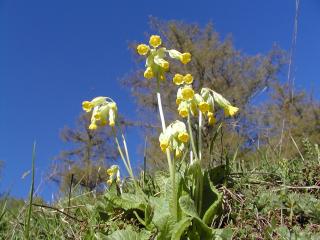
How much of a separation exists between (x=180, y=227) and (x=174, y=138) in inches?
14.4

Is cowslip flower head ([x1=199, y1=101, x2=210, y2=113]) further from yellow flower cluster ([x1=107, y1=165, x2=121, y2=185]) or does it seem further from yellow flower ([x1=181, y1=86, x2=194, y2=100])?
yellow flower cluster ([x1=107, y1=165, x2=121, y2=185])

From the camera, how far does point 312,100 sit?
20.2 metres

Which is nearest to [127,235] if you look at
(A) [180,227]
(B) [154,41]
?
(A) [180,227]

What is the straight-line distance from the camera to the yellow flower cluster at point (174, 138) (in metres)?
2.01

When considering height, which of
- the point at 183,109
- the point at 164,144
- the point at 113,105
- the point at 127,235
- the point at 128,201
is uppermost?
the point at 113,105

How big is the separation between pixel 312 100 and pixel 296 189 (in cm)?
1860

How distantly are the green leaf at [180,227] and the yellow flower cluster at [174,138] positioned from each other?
28cm

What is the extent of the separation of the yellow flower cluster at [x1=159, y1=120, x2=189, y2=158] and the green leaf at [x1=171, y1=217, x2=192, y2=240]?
277mm

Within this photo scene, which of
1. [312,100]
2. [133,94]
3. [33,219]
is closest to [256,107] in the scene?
[312,100]

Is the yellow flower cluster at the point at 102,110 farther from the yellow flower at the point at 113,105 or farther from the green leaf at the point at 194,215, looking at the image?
the green leaf at the point at 194,215

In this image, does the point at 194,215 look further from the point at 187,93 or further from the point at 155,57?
the point at 155,57

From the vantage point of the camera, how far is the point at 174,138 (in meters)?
2.05

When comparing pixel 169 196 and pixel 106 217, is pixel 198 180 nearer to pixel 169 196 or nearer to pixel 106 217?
pixel 169 196

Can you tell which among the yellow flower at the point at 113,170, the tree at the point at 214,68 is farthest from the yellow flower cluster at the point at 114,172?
the tree at the point at 214,68
